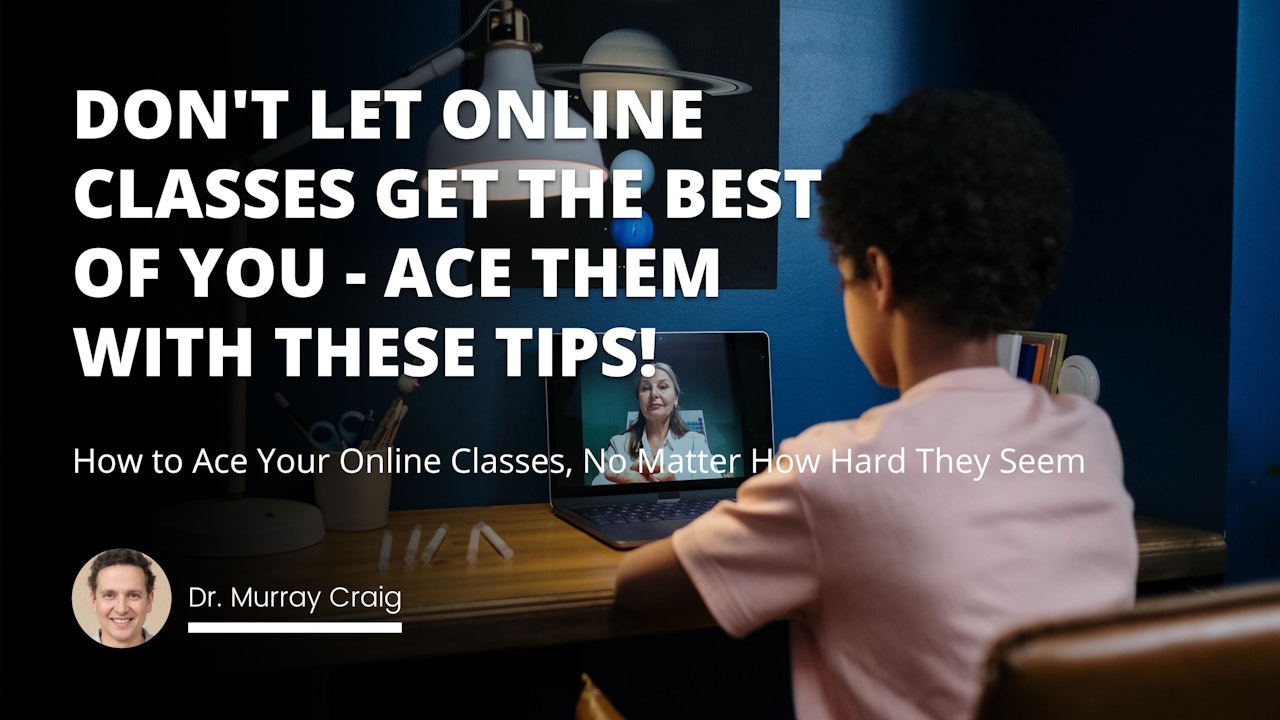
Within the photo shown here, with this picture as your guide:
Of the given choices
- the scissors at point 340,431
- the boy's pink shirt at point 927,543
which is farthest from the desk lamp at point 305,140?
the boy's pink shirt at point 927,543

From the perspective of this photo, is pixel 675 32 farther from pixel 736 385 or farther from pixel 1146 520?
pixel 1146 520

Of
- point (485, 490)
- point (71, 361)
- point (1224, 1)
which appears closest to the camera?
point (71, 361)

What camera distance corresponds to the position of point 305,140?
1.37 m

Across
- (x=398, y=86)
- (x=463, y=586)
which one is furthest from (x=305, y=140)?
(x=463, y=586)

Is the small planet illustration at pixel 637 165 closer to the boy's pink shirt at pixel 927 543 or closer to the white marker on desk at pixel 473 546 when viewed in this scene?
the white marker on desk at pixel 473 546

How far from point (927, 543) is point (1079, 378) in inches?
41.6

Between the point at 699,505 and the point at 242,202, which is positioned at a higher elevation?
the point at 242,202

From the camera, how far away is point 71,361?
3.34ft

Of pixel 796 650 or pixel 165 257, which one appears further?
pixel 165 257

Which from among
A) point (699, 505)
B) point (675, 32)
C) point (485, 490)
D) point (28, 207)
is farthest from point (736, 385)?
point (28, 207)

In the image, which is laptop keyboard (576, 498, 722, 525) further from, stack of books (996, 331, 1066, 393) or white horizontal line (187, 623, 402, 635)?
stack of books (996, 331, 1066, 393)

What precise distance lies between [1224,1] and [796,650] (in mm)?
1248

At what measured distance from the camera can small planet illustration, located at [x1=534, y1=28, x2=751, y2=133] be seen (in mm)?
1678

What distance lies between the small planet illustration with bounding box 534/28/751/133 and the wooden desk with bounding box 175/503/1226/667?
77 cm
